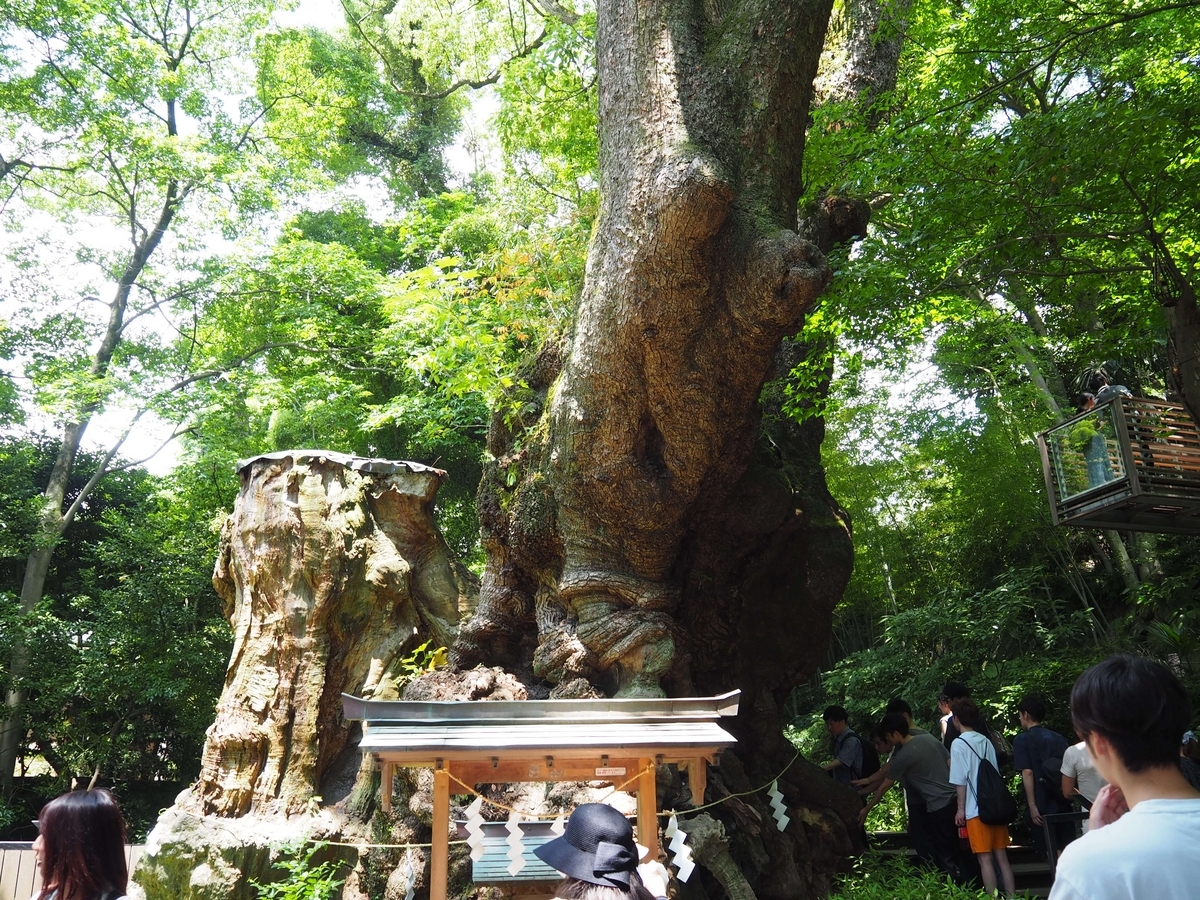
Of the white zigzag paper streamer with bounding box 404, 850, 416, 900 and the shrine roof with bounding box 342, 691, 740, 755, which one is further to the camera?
the white zigzag paper streamer with bounding box 404, 850, 416, 900

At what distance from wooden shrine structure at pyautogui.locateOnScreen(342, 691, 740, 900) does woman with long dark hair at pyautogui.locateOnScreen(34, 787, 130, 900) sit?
5.10ft

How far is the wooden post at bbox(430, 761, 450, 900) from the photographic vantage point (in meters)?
4.15

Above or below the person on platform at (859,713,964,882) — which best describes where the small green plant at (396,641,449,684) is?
above

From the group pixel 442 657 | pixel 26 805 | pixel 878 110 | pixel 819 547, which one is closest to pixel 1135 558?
pixel 819 547

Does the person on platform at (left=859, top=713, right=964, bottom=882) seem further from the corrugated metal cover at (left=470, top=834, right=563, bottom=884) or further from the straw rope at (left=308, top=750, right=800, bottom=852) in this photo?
the corrugated metal cover at (left=470, top=834, right=563, bottom=884)

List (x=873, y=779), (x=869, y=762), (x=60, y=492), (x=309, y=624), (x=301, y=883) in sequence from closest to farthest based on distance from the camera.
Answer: (x=301, y=883) < (x=873, y=779) < (x=309, y=624) < (x=869, y=762) < (x=60, y=492)

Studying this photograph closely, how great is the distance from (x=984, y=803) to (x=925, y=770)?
0.96 metres

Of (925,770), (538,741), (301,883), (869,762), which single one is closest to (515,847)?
(538,741)

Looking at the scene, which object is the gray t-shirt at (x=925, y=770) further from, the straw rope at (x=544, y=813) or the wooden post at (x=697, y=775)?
the wooden post at (x=697, y=775)

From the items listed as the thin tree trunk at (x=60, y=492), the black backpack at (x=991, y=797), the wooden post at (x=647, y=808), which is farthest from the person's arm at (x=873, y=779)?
the thin tree trunk at (x=60, y=492)

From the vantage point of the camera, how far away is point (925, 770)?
6.79 meters

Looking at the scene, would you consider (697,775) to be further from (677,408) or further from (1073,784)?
(1073,784)

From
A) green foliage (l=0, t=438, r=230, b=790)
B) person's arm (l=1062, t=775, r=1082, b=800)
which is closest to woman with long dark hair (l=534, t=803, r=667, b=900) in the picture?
person's arm (l=1062, t=775, r=1082, b=800)

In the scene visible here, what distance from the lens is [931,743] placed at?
6867mm
